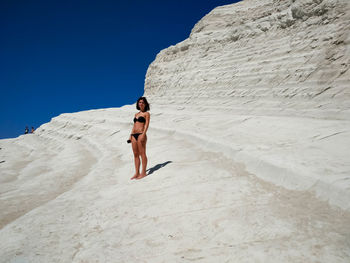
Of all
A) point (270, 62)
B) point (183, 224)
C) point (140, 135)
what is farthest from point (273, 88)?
point (183, 224)

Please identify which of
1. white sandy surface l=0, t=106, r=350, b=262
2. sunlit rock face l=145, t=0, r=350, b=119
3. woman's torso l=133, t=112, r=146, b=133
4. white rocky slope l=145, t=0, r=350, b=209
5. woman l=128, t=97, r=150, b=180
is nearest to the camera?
white sandy surface l=0, t=106, r=350, b=262

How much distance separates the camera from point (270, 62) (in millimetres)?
13664

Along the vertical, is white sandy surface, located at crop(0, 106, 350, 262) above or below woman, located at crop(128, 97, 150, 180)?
below

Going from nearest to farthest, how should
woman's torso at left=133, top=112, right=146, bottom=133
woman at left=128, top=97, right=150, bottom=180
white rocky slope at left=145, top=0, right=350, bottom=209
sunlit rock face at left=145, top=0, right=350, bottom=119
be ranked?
1. white rocky slope at left=145, top=0, right=350, bottom=209
2. woman at left=128, top=97, right=150, bottom=180
3. woman's torso at left=133, top=112, right=146, bottom=133
4. sunlit rock face at left=145, top=0, right=350, bottom=119

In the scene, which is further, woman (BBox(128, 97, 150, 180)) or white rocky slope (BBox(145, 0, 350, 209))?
woman (BBox(128, 97, 150, 180))

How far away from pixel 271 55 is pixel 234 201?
13.5 m

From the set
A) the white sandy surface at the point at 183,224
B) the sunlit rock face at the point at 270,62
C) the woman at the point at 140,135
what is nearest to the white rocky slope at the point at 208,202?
the white sandy surface at the point at 183,224

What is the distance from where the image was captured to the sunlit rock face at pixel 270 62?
33.4 ft

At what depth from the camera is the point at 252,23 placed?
17.5 metres

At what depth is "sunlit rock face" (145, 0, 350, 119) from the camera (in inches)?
401

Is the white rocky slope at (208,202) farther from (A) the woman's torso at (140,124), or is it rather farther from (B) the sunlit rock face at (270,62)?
(A) the woman's torso at (140,124)

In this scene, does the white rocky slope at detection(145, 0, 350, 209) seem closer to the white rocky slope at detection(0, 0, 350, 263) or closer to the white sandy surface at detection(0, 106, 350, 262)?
the white rocky slope at detection(0, 0, 350, 263)

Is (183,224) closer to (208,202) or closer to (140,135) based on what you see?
(208,202)

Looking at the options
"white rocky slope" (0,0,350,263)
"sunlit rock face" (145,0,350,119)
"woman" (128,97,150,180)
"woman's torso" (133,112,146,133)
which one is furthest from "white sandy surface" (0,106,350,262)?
"sunlit rock face" (145,0,350,119)
